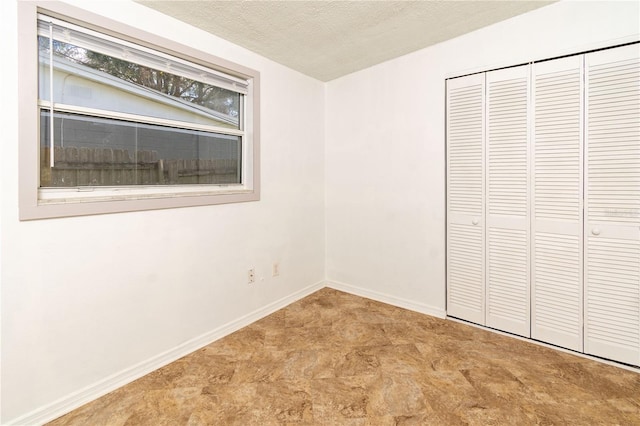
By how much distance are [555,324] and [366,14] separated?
8.34 ft

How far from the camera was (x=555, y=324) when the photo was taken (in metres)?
2.15

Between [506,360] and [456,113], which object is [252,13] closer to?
[456,113]

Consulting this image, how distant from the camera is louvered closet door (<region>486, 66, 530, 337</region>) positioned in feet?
7.34

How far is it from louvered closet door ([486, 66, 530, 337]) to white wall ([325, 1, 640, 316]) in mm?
218

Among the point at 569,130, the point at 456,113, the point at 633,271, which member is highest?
the point at 456,113

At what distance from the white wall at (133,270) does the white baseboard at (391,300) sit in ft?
1.99

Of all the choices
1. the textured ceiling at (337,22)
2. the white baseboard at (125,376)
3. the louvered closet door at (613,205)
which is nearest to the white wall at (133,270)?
the white baseboard at (125,376)

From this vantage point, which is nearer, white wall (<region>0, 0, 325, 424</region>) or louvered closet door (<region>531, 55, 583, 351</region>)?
white wall (<region>0, 0, 325, 424</region>)

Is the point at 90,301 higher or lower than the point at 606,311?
higher

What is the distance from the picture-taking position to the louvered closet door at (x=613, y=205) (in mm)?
1863

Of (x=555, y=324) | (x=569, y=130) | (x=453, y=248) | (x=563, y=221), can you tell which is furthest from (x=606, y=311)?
(x=569, y=130)

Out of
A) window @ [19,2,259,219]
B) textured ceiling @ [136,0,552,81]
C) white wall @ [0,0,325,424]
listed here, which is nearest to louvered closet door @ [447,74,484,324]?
textured ceiling @ [136,0,552,81]

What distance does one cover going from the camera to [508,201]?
7.61 ft

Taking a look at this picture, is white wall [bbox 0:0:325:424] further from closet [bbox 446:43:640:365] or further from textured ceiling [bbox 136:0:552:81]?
closet [bbox 446:43:640:365]
